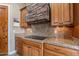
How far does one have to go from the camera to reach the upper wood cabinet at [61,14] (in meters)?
1.74

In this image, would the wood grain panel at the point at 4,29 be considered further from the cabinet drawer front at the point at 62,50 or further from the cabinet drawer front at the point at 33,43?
the cabinet drawer front at the point at 62,50

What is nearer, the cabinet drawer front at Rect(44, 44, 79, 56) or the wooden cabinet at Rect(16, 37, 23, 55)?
the cabinet drawer front at Rect(44, 44, 79, 56)

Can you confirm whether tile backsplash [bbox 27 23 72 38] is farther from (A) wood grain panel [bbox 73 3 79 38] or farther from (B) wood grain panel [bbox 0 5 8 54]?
(B) wood grain panel [bbox 0 5 8 54]

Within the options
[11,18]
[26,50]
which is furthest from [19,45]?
[11,18]

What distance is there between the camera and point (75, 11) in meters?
1.75

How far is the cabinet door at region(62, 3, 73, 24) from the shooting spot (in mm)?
1736

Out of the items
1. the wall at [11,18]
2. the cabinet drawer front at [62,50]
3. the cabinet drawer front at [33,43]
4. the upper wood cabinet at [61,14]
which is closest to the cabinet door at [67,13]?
the upper wood cabinet at [61,14]

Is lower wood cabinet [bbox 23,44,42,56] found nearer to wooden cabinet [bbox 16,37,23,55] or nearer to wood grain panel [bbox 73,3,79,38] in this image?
wooden cabinet [bbox 16,37,23,55]

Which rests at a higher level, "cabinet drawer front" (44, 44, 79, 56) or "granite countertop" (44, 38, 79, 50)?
"granite countertop" (44, 38, 79, 50)

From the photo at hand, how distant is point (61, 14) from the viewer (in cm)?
176

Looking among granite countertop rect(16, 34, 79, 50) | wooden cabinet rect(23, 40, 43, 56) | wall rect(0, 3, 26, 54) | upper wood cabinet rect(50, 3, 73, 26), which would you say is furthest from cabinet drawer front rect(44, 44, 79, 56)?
wall rect(0, 3, 26, 54)

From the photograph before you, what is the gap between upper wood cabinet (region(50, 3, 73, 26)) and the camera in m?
1.74

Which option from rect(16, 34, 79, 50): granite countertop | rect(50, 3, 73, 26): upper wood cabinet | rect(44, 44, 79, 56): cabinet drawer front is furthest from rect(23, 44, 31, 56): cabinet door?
rect(50, 3, 73, 26): upper wood cabinet

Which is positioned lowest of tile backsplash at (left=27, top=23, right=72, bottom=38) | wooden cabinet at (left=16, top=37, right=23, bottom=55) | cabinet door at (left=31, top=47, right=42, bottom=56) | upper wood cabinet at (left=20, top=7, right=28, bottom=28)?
cabinet door at (left=31, top=47, right=42, bottom=56)
